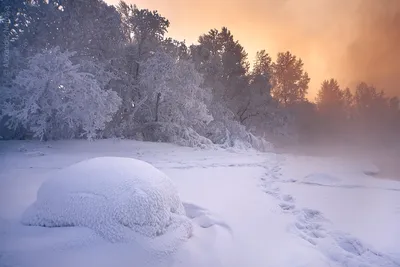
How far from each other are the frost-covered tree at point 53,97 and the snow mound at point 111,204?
22.9 ft

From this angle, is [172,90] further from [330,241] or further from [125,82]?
[330,241]

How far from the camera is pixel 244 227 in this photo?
340 cm

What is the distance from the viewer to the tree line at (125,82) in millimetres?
9062

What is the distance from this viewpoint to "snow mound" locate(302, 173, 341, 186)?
632cm

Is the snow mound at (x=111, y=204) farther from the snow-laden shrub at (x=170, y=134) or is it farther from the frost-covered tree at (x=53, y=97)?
the snow-laden shrub at (x=170, y=134)

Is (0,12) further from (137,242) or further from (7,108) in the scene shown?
(137,242)

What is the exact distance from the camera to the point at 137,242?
7.60ft

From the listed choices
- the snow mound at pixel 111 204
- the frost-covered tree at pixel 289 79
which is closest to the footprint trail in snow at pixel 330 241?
the snow mound at pixel 111 204

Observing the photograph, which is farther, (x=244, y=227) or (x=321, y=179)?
(x=321, y=179)

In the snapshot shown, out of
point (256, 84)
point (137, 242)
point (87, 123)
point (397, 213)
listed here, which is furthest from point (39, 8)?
point (256, 84)

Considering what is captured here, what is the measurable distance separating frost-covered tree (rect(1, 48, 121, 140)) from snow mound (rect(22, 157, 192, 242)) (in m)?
6.99

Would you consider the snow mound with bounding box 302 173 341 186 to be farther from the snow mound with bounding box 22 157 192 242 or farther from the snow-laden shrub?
the snow-laden shrub

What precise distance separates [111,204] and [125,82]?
12689 mm

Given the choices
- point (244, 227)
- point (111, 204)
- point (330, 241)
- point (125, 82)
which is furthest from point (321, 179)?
point (125, 82)
